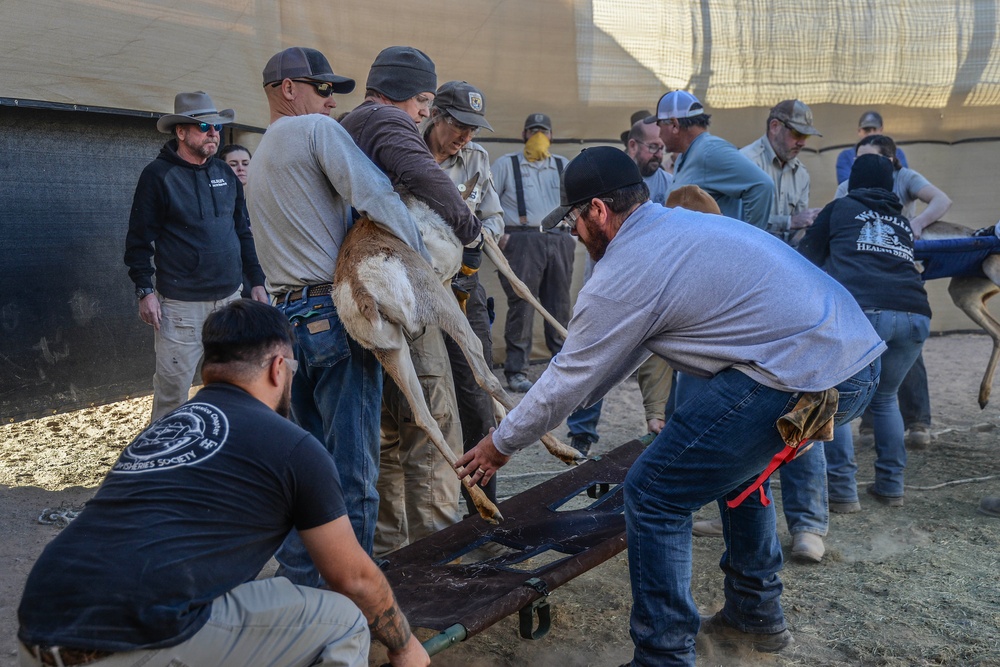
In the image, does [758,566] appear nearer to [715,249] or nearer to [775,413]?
[775,413]

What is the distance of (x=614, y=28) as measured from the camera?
324 inches

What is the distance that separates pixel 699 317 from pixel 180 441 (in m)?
1.46

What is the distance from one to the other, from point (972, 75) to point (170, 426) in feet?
30.3

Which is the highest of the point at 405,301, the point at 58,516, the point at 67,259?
the point at 405,301

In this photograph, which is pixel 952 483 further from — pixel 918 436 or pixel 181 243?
pixel 181 243

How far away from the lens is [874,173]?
466cm

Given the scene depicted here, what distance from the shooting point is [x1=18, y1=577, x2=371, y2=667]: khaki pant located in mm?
1949

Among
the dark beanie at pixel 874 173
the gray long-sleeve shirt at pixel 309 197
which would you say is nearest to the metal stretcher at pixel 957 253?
the dark beanie at pixel 874 173

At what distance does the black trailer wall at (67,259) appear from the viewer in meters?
5.62

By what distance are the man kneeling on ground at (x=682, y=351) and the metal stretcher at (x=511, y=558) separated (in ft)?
1.18

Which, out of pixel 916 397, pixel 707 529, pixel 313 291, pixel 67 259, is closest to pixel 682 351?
pixel 313 291

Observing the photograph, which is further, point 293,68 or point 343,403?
point 293,68

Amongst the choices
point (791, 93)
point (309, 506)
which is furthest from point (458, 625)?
point (791, 93)

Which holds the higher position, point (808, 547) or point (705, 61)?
point (705, 61)
